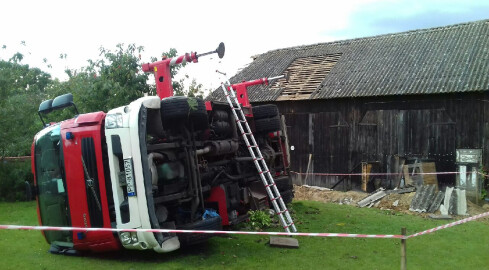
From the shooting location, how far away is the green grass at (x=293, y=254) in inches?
245

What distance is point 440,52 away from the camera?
667 inches

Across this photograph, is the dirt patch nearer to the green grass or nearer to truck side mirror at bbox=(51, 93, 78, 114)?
the green grass

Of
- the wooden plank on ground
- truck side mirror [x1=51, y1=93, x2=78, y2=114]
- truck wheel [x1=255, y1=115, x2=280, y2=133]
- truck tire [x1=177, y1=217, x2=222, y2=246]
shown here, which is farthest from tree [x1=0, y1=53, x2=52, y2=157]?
the wooden plank on ground

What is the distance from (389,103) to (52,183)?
39.8ft

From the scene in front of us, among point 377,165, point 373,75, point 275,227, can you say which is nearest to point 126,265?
point 275,227

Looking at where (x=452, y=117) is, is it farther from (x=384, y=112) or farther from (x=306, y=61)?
(x=306, y=61)

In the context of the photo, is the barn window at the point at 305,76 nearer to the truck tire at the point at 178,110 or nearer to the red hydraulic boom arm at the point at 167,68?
the red hydraulic boom arm at the point at 167,68

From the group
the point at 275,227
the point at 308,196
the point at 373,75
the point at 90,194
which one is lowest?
the point at 308,196

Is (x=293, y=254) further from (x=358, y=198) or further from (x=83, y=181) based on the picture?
(x=358, y=198)

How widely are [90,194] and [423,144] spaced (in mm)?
11979

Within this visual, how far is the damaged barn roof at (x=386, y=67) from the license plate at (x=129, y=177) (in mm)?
11579

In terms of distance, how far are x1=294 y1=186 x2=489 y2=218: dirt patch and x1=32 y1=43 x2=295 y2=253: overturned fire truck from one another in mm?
6639

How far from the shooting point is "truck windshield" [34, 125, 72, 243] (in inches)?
253

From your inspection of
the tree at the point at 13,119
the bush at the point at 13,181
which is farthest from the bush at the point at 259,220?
the tree at the point at 13,119
